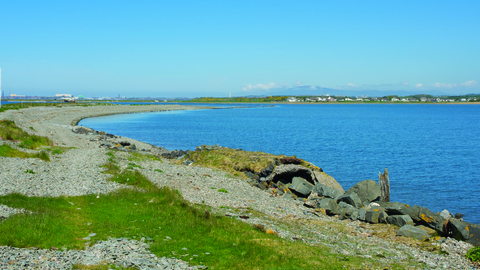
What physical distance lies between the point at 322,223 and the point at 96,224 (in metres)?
11.4

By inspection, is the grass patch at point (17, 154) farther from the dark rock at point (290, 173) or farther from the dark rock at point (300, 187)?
the dark rock at point (300, 187)

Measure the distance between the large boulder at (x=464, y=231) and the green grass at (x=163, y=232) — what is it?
Answer: 626 centimetres

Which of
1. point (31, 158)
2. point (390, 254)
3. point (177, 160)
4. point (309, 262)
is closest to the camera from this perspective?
point (309, 262)

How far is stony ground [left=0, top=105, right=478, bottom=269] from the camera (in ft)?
32.9

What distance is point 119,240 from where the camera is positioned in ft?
37.8

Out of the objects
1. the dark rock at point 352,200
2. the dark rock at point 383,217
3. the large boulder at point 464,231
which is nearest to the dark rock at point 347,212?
the dark rock at point 352,200

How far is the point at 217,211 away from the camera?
17.7 metres

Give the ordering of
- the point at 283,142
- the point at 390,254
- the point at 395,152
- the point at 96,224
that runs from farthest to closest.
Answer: the point at 283,142
the point at 395,152
the point at 390,254
the point at 96,224

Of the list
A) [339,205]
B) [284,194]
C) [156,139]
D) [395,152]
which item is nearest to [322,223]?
[339,205]

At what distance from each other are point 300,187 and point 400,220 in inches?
341

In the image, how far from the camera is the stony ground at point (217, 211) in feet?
32.9

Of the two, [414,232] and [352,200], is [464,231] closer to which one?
[414,232]

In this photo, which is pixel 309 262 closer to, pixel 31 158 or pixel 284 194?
pixel 284 194

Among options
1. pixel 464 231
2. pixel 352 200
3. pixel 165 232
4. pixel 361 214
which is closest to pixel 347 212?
pixel 361 214
